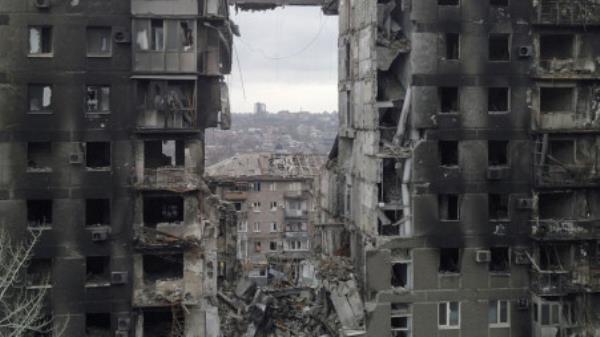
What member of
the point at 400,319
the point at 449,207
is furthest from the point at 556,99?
the point at 400,319

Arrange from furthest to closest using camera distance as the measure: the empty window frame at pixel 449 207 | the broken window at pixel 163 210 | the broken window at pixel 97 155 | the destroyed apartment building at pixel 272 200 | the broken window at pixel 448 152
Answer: the destroyed apartment building at pixel 272 200 → the broken window at pixel 163 210 → the broken window at pixel 448 152 → the empty window frame at pixel 449 207 → the broken window at pixel 97 155

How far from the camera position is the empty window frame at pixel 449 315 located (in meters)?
36.6

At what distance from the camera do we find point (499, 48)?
124ft

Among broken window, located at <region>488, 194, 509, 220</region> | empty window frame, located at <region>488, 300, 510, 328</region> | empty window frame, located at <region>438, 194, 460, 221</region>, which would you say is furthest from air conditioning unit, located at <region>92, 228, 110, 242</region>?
empty window frame, located at <region>488, 300, 510, 328</region>

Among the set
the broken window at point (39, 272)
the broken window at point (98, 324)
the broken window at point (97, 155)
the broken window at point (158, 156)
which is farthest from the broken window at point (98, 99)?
the broken window at point (98, 324)

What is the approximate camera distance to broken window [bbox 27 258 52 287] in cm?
3453

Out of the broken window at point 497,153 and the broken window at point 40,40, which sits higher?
the broken window at point 40,40

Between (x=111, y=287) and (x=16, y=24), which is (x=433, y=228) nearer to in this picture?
(x=111, y=287)

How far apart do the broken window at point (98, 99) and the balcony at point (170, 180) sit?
3587 millimetres

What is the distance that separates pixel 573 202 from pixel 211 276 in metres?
18.6

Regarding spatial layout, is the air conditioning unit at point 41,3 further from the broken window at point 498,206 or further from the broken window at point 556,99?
the broken window at point 556,99

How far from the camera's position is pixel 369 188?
3841 centimetres

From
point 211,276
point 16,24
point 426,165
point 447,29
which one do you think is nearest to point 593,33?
point 447,29

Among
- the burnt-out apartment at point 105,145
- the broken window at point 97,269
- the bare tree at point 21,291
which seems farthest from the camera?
the broken window at point 97,269
